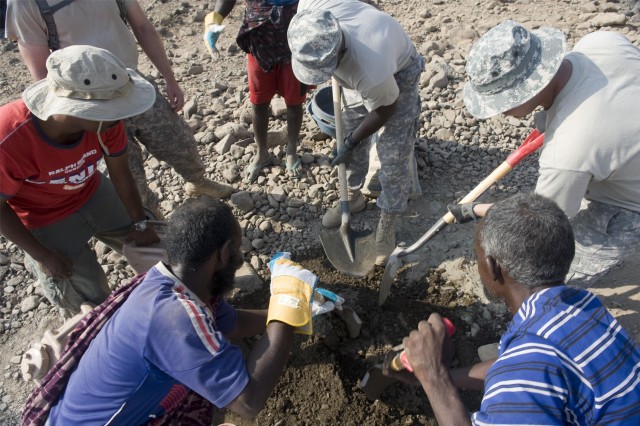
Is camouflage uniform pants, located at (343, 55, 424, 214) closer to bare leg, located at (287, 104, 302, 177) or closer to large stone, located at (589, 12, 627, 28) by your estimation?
bare leg, located at (287, 104, 302, 177)

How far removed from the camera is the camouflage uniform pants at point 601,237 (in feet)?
8.65

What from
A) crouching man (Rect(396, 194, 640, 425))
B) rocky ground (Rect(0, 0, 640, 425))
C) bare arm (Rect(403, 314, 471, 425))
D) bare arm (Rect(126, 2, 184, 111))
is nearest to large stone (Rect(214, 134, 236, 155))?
rocky ground (Rect(0, 0, 640, 425))

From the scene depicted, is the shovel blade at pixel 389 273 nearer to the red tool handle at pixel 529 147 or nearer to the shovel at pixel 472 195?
the shovel at pixel 472 195

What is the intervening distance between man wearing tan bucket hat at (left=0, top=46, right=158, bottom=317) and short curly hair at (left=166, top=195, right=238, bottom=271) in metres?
0.84

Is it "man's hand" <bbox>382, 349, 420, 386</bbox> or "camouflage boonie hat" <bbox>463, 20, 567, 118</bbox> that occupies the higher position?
"camouflage boonie hat" <bbox>463, 20, 567, 118</bbox>

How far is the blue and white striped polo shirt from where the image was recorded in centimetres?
146

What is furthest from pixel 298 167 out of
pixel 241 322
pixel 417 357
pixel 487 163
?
pixel 417 357

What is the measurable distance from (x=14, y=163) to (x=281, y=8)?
2085mm

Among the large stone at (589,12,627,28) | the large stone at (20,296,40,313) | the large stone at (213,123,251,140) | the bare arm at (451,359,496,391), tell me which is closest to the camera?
the bare arm at (451,359,496,391)

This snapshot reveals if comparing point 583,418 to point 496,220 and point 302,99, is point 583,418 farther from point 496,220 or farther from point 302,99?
point 302,99

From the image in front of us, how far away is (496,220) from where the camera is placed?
1.84 m

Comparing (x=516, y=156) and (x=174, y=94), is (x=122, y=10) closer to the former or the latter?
(x=174, y=94)

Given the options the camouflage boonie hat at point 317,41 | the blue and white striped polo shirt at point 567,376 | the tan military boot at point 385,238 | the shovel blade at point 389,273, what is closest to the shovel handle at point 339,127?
the tan military boot at point 385,238

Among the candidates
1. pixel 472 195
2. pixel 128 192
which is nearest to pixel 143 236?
pixel 128 192
